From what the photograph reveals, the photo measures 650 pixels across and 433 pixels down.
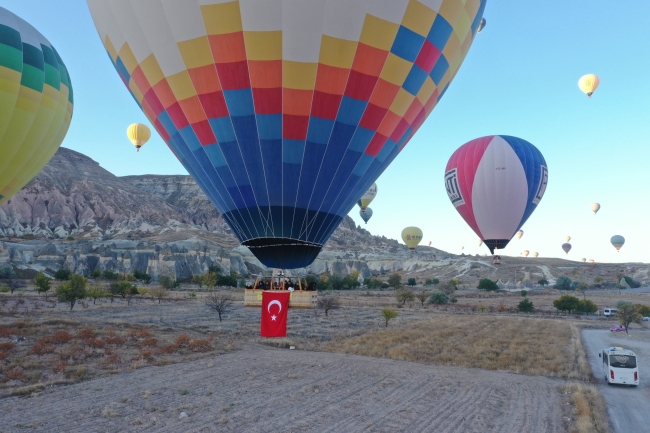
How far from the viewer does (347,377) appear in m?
13.2

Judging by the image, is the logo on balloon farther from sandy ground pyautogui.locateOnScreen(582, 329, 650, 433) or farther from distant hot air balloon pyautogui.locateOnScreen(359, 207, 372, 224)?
distant hot air balloon pyautogui.locateOnScreen(359, 207, 372, 224)

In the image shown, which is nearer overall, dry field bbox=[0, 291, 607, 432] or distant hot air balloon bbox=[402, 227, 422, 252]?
dry field bbox=[0, 291, 607, 432]

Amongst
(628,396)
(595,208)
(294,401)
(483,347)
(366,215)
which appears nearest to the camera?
(294,401)

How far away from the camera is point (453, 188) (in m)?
35.2

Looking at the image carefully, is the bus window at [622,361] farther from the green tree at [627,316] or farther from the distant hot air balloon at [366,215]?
the distant hot air balloon at [366,215]

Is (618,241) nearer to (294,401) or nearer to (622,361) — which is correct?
(622,361)

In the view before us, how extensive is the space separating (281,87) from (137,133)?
53.6 metres

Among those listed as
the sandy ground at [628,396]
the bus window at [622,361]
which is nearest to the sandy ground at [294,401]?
the sandy ground at [628,396]

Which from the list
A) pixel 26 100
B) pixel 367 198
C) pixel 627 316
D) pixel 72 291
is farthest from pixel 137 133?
pixel 627 316

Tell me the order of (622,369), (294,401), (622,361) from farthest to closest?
(622,361) < (622,369) < (294,401)

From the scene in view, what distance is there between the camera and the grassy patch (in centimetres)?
1577

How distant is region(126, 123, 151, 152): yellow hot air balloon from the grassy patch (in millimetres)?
48115

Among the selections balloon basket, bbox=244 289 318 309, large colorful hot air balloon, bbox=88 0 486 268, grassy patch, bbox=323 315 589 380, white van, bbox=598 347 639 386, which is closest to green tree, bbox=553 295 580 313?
grassy patch, bbox=323 315 589 380

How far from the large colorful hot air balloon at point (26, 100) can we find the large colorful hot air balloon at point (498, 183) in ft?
91.8
